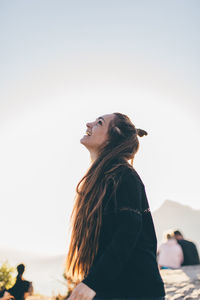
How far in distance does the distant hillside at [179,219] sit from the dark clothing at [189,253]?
7903 centimetres

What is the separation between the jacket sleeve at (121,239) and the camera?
111 cm

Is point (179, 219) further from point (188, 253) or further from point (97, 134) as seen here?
point (97, 134)

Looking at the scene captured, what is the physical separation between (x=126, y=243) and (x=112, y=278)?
0.17 m

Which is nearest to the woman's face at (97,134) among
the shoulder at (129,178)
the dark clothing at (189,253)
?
the shoulder at (129,178)

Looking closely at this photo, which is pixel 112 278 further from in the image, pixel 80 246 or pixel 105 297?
pixel 80 246

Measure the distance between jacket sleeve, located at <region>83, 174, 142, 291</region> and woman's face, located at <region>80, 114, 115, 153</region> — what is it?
1.77 feet

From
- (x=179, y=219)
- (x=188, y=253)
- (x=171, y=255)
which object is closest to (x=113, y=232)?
(x=171, y=255)

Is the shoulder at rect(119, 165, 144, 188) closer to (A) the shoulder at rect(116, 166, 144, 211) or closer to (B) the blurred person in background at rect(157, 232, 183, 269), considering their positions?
(A) the shoulder at rect(116, 166, 144, 211)

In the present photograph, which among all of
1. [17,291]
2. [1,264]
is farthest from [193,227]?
[17,291]

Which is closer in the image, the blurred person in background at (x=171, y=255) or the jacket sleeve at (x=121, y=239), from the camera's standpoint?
the jacket sleeve at (x=121, y=239)

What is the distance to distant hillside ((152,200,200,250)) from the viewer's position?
280ft

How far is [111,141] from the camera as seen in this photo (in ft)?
5.94

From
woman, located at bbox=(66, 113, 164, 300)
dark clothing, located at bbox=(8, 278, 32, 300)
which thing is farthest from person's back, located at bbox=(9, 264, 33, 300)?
woman, located at bbox=(66, 113, 164, 300)

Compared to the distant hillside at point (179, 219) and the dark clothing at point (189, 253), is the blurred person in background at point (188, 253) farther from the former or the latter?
the distant hillside at point (179, 219)
